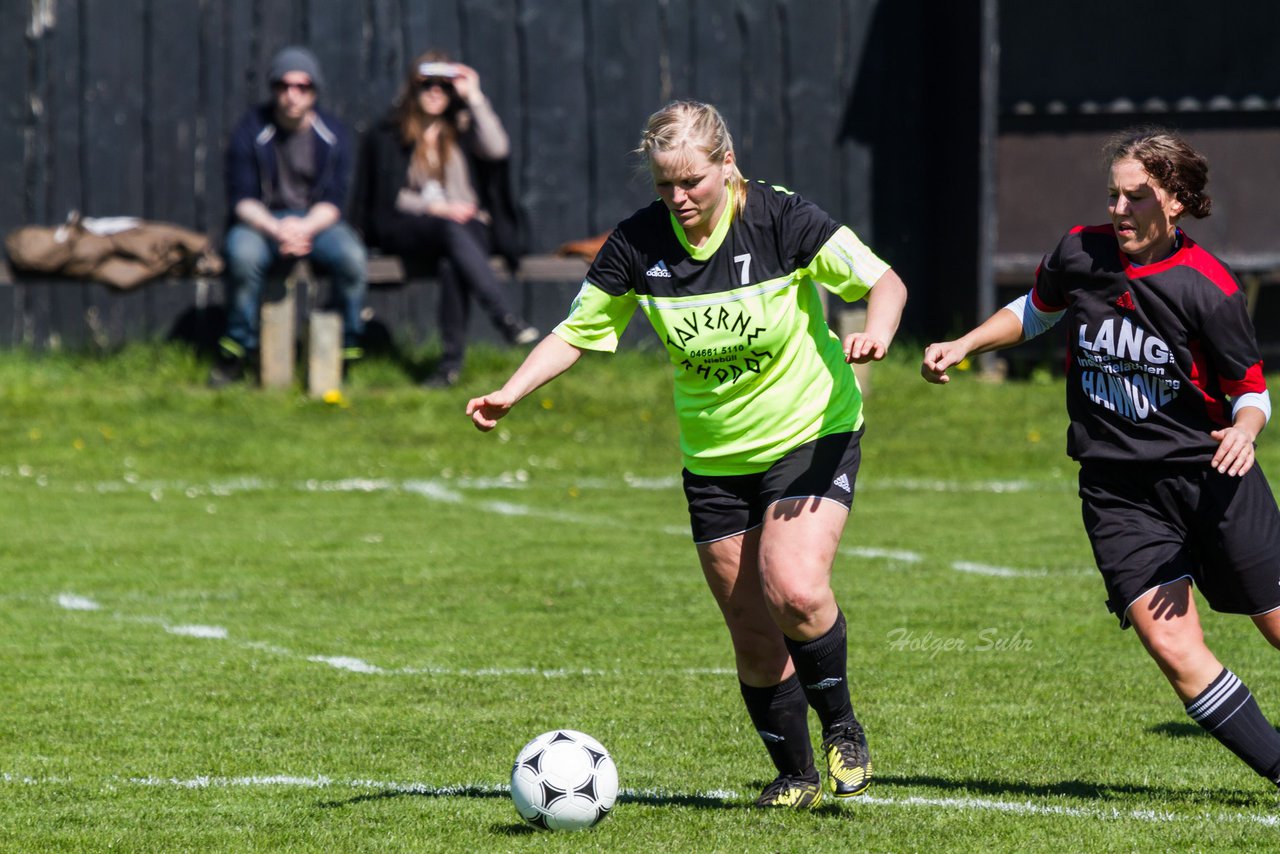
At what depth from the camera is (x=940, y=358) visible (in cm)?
493

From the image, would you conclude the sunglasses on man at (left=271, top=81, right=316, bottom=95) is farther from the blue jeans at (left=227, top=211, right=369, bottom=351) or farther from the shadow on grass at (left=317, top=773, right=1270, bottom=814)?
the shadow on grass at (left=317, top=773, right=1270, bottom=814)

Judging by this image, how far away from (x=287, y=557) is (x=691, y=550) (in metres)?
1.89

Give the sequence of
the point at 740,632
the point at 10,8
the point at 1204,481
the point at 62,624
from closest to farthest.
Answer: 1. the point at 1204,481
2. the point at 740,632
3. the point at 62,624
4. the point at 10,8

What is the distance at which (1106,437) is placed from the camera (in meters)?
4.87

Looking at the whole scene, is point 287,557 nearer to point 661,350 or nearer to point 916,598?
point 916,598

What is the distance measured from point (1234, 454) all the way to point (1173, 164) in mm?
724

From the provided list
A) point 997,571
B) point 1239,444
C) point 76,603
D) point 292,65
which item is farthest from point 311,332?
point 1239,444

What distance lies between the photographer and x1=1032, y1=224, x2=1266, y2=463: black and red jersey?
15.5 ft

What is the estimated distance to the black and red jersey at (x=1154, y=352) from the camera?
4727 mm

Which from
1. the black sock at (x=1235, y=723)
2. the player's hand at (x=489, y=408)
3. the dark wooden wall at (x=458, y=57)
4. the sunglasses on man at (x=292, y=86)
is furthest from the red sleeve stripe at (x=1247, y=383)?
the dark wooden wall at (x=458, y=57)

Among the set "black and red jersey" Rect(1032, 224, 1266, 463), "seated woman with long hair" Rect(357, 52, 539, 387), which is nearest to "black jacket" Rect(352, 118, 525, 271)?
"seated woman with long hair" Rect(357, 52, 539, 387)

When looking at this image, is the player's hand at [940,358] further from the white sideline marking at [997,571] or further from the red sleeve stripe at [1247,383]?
the white sideline marking at [997,571]

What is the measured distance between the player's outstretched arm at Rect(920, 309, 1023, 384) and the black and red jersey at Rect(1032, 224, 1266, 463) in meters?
0.19

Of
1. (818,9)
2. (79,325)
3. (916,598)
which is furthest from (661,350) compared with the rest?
(916,598)
